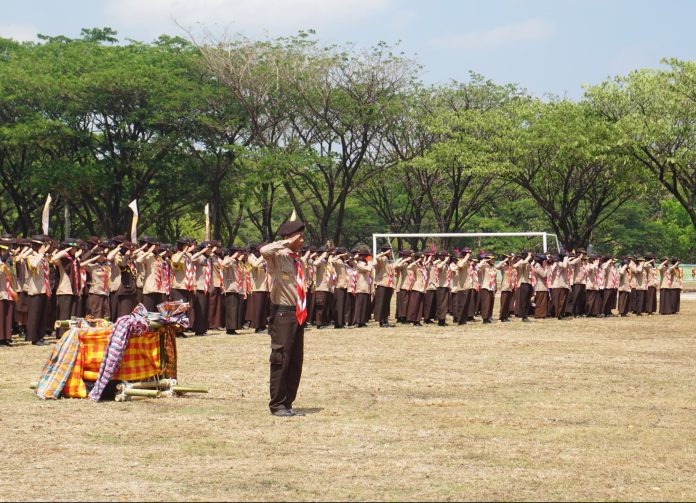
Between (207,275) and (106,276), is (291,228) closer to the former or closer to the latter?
(106,276)

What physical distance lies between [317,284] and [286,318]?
13250mm

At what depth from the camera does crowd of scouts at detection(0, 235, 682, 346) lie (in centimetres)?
1872

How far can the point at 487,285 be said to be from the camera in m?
26.2

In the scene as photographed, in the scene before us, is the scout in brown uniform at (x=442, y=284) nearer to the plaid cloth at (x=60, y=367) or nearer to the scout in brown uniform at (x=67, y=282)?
the scout in brown uniform at (x=67, y=282)

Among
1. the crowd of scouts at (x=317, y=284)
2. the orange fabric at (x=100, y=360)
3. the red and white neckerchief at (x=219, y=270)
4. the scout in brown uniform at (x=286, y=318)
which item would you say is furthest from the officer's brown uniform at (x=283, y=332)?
the red and white neckerchief at (x=219, y=270)

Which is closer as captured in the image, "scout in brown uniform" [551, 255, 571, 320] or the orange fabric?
the orange fabric

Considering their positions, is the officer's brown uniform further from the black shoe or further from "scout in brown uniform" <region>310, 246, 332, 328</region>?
"scout in brown uniform" <region>310, 246, 332, 328</region>

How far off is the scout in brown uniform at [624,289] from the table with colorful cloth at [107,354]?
2041 cm

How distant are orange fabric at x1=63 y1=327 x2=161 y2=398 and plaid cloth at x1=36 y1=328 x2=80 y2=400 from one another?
0.21 feet

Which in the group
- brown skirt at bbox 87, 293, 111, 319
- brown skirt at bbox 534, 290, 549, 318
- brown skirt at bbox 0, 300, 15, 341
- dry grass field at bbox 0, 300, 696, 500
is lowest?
dry grass field at bbox 0, 300, 696, 500

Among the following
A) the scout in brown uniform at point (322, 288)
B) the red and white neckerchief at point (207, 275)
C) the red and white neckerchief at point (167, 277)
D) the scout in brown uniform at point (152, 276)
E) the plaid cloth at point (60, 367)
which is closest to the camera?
the plaid cloth at point (60, 367)

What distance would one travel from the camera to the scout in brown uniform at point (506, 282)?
88.3 ft

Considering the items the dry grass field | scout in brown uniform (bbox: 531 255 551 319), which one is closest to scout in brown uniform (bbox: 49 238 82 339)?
the dry grass field

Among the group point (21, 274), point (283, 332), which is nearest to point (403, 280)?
point (21, 274)
